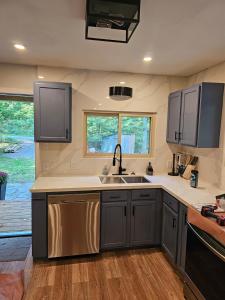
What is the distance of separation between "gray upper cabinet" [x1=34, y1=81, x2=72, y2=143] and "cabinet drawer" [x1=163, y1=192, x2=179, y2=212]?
1.52 metres

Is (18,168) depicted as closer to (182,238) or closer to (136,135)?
(136,135)

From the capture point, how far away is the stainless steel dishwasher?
2.59 metres

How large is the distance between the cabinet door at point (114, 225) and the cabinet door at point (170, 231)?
499 millimetres

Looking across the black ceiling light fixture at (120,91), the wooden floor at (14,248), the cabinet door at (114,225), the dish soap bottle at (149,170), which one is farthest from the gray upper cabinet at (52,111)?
the wooden floor at (14,248)

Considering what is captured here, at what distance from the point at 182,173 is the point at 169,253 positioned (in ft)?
4.05

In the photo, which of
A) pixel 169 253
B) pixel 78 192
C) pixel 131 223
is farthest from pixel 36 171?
pixel 169 253

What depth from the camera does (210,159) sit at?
9.57 ft

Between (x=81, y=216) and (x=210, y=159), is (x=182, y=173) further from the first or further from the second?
(x=81, y=216)

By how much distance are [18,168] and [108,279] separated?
2.18 meters

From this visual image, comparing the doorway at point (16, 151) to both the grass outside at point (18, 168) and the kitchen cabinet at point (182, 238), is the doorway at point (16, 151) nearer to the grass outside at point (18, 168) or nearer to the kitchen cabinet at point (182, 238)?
the grass outside at point (18, 168)

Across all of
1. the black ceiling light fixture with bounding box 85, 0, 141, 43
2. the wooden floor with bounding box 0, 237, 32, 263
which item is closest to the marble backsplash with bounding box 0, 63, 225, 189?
the wooden floor with bounding box 0, 237, 32, 263

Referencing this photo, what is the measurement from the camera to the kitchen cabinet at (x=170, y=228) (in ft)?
8.21

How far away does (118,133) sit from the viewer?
3451 millimetres

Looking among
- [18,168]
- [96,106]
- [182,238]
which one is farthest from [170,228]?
[18,168]
